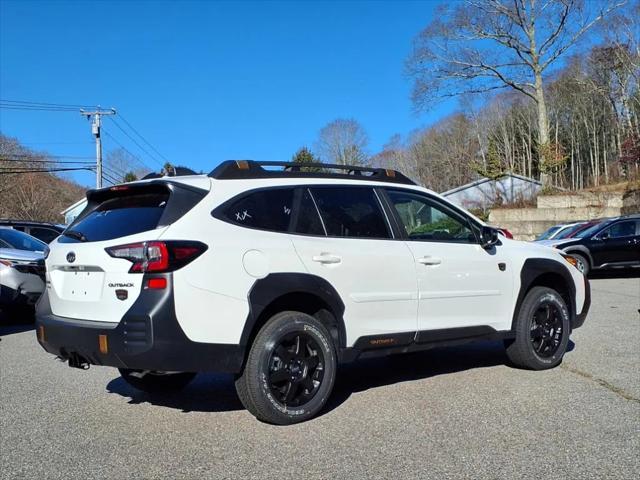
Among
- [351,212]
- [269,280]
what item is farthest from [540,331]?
[269,280]

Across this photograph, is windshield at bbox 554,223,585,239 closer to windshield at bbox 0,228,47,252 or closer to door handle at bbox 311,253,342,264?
windshield at bbox 0,228,47,252

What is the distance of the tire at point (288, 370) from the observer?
4.24 meters

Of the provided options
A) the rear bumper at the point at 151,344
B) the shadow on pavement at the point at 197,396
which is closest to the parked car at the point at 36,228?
the shadow on pavement at the point at 197,396

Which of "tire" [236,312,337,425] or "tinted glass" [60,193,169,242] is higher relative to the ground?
"tinted glass" [60,193,169,242]

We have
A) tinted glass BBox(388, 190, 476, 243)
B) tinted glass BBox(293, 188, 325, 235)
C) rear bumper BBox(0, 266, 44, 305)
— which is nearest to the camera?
tinted glass BBox(293, 188, 325, 235)

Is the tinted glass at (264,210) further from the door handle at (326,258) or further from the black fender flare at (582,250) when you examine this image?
the black fender flare at (582,250)

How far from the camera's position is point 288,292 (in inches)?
173

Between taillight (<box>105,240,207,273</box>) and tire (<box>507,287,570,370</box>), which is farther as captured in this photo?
tire (<box>507,287,570,370</box>)

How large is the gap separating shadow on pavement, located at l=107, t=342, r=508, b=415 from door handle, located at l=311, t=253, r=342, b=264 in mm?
1208

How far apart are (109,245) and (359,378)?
9.53 feet

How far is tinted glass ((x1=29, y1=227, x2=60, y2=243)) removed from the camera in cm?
1410

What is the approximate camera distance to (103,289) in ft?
13.6

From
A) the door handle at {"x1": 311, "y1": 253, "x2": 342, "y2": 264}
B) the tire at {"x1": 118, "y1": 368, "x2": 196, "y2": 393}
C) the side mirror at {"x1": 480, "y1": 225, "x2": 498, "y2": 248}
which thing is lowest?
the tire at {"x1": 118, "y1": 368, "x2": 196, "y2": 393}

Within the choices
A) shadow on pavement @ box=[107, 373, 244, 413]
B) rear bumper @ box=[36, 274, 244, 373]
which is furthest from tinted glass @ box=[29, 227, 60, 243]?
rear bumper @ box=[36, 274, 244, 373]
